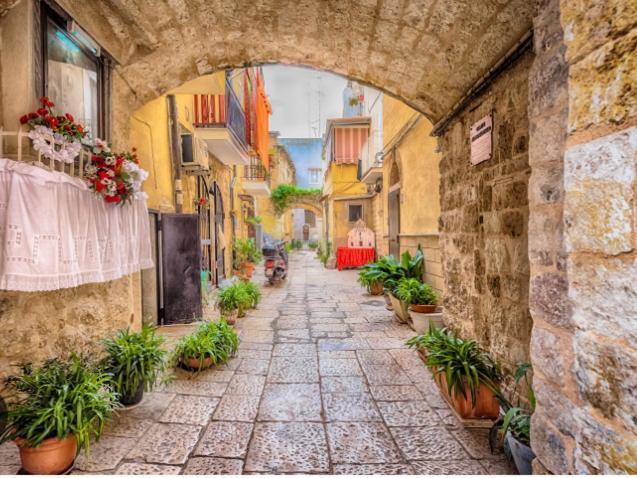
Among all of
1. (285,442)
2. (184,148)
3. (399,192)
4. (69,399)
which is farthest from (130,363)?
(399,192)

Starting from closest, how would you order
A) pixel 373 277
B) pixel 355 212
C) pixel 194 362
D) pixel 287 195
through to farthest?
pixel 194 362
pixel 373 277
pixel 355 212
pixel 287 195

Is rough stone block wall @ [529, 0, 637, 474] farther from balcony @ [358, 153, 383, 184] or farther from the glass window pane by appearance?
balcony @ [358, 153, 383, 184]

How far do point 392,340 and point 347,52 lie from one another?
3.21 metres

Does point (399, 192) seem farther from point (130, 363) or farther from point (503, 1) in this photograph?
point (130, 363)

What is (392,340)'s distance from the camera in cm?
409

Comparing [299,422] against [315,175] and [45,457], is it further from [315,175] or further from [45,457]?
[315,175]

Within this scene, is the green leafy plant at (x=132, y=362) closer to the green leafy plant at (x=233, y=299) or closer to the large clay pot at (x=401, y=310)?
the green leafy plant at (x=233, y=299)

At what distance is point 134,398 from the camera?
2477 millimetres

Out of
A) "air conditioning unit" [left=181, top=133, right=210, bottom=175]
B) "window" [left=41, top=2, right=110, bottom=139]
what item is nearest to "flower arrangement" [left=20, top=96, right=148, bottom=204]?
"window" [left=41, top=2, right=110, bottom=139]

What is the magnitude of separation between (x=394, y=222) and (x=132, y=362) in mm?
6131

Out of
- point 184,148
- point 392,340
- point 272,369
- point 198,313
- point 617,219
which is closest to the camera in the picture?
point 617,219

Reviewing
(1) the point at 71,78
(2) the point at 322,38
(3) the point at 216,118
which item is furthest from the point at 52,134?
(3) the point at 216,118

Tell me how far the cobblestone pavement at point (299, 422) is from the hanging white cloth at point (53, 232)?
1.04 meters

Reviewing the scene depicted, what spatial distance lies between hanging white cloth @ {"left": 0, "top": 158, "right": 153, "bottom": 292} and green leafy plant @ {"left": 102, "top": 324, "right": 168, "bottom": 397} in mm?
544
